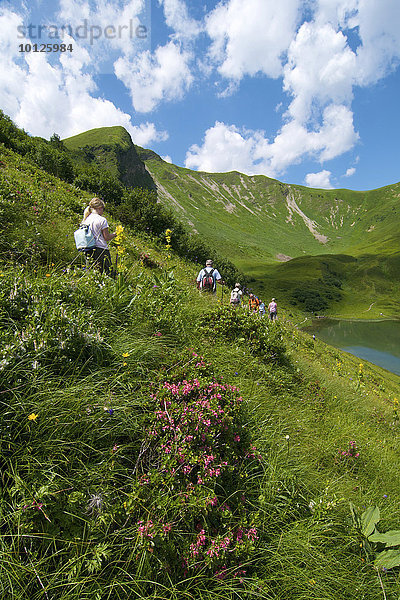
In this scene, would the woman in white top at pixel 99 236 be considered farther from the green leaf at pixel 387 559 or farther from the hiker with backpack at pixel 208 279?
the green leaf at pixel 387 559

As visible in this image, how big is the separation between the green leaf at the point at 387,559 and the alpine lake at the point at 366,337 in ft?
235

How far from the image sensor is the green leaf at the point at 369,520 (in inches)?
96.6

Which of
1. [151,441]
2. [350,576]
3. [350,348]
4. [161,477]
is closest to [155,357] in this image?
[151,441]

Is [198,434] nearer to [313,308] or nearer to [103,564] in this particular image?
[103,564]

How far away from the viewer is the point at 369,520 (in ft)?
8.32

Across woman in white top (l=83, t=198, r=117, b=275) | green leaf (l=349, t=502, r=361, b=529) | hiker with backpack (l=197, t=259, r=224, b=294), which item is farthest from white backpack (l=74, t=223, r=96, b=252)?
green leaf (l=349, t=502, r=361, b=529)

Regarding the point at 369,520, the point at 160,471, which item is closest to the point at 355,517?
the point at 369,520

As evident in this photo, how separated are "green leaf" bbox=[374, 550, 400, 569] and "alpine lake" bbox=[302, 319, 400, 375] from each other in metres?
71.5

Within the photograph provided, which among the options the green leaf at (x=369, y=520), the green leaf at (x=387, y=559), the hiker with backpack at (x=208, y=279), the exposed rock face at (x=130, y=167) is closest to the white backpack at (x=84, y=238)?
the hiker with backpack at (x=208, y=279)

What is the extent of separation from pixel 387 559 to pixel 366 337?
10812 cm

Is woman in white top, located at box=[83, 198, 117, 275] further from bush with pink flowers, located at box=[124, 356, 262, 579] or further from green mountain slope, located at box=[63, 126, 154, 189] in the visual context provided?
green mountain slope, located at box=[63, 126, 154, 189]

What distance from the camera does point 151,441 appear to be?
243 centimetres

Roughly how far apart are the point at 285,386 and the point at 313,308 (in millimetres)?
136699

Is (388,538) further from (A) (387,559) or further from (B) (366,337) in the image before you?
(B) (366,337)
